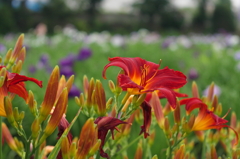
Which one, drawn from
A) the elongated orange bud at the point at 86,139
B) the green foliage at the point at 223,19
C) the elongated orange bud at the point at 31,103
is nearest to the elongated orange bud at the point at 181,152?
the elongated orange bud at the point at 86,139

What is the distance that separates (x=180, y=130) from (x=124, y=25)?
2592 cm

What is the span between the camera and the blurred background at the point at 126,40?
11.2 feet

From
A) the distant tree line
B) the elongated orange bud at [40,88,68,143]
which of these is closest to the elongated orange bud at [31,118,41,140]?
the elongated orange bud at [40,88,68,143]

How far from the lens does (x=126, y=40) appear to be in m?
9.00

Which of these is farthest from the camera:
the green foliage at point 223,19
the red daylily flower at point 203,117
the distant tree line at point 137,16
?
the green foliage at point 223,19

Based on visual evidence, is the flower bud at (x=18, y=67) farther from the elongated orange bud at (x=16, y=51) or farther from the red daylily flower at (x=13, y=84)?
the red daylily flower at (x=13, y=84)

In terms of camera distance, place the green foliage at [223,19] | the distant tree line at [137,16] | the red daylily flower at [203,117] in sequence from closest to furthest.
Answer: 1. the red daylily flower at [203,117]
2. the distant tree line at [137,16]
3. the green foliage at [223,19]

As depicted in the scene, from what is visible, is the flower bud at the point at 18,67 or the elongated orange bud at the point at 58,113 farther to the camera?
the flower bud at the point at 18,67

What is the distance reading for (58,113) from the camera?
23.5 inches

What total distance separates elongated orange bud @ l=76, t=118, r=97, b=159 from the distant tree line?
19927 millimetres

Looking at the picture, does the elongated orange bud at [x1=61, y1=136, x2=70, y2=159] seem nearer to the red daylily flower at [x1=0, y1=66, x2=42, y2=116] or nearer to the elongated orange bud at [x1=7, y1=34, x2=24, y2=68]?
the red daylily flower at [x1=0, y1=66, x2=42, y2=116]

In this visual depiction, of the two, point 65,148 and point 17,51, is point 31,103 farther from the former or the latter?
point 17,51

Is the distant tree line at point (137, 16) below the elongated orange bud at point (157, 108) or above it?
below

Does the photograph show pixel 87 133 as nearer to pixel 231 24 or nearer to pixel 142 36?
pixel 142 36
